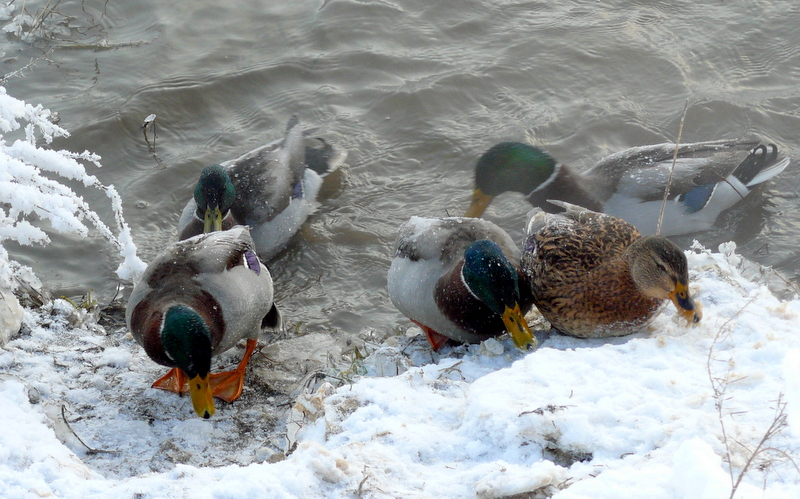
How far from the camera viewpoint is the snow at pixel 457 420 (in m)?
2.17

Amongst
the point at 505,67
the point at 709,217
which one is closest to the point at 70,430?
the point at 709,217

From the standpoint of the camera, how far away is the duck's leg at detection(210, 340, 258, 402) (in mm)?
4121

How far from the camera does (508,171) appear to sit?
6.04m

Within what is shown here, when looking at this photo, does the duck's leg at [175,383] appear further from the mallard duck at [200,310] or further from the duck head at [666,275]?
the duck head at [666,275]

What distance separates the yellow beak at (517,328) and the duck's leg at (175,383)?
1.72 m

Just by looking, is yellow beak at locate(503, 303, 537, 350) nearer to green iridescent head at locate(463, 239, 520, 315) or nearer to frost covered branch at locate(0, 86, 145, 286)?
green iridescent head at locate(463, 239, 520, 315)

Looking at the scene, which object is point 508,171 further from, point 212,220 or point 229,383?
point 229,383

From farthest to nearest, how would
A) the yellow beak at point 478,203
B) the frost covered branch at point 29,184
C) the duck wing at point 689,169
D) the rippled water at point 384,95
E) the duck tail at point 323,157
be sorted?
the duck tail at point 323,157 → the rippled water at point 384,95 → the yellow beak at point 478,203 → the duck wing at point 689,169 → the frost covered branch at point 29,184

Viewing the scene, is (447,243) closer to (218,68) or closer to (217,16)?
(218,68)

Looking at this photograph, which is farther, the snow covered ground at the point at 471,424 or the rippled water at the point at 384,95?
the rippled water at the point at 384,95

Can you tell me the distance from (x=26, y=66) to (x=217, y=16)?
2320 mm

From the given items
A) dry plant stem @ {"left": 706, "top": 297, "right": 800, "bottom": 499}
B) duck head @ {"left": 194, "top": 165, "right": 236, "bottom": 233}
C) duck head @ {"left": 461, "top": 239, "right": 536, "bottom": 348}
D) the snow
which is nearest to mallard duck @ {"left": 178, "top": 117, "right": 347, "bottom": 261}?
duck head @ {"left": 194, "top": 165, "right": 236, "bottom": 233}

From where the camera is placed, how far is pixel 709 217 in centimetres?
609

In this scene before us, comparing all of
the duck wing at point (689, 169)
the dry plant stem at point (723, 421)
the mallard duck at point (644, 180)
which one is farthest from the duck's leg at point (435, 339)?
the duck wing at point (689, 169)
